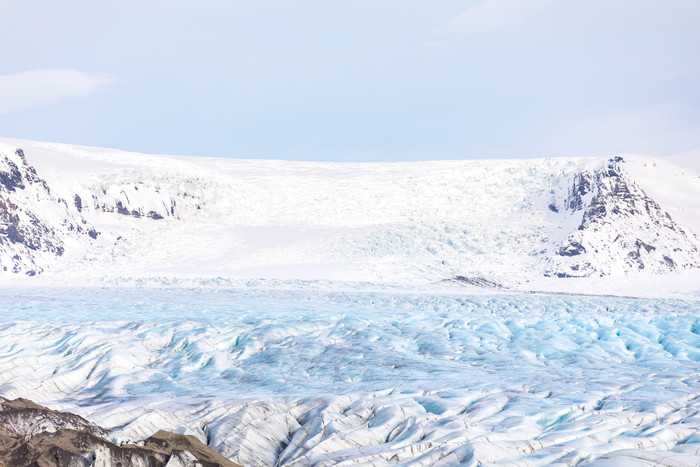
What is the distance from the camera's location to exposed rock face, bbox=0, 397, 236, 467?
20.0ft

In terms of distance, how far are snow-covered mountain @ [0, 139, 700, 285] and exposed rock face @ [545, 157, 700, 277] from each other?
0.08 metres

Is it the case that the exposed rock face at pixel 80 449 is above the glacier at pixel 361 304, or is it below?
above

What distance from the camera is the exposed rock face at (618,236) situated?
33.3m

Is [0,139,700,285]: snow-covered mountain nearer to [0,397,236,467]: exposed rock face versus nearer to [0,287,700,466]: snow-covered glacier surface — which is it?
[0,287,700,466]: snow-covered glacier surface

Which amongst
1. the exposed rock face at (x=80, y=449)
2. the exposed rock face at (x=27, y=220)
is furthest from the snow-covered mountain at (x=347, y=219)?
the exposed rock face at (x=80, y=449)

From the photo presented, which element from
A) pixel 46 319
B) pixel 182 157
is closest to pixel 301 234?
pixel 182 157

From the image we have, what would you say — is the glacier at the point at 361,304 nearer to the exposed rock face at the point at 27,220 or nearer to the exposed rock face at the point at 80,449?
the exposed rock face at the point at 27,220

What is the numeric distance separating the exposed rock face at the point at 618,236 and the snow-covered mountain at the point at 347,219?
83 mm

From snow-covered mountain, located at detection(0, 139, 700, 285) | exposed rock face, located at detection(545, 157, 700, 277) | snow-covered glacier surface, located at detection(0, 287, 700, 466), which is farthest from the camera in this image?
exposed rock face, located at detection(545, 157, 700, 277)

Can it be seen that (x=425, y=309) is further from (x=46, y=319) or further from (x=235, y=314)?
(x=46, y=319)

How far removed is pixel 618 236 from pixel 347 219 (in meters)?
14.9

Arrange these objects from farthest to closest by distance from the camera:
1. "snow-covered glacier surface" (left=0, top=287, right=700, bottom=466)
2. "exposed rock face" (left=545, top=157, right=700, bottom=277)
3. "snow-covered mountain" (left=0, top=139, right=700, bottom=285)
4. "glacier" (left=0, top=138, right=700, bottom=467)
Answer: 1. "exposed rock face" (left=545, top=157, right=700, bottom=277)
2. "snow-covered mountain" (left=0, top=139, right=700, bottom=285)
3. "glacier" (left=0, top=138, right=700, bottom=467)
4. "snow-covered glacier surface" (left=0, top=287, right=700, bottom=466)

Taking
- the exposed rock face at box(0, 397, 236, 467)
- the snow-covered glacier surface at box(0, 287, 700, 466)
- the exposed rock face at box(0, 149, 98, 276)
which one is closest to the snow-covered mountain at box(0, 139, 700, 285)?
the exposed rock face at box(0, 149, 98, 276)

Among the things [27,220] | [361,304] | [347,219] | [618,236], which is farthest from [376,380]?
[27,220]
